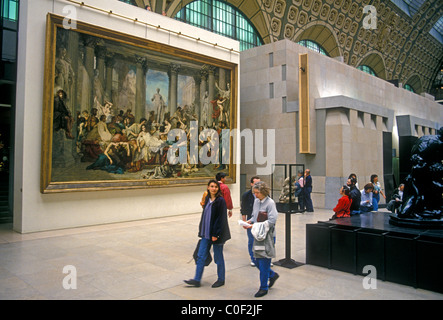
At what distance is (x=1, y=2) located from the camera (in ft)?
41.9

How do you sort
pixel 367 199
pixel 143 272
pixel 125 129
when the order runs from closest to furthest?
pixel 143 272 < pixel 367 199 < pixel 125 129

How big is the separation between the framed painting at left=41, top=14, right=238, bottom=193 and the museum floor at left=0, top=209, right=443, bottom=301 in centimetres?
Result: 203

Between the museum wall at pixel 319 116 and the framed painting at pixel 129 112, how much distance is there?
307cm

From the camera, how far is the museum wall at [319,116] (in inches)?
568

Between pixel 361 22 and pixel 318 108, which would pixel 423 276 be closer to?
pixel 318 108

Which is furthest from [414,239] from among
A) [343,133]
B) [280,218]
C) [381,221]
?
[343,133]

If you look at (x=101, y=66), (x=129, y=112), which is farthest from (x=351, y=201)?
(x=101, y=66)

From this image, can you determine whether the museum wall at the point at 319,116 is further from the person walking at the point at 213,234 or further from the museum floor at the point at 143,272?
the person walking at the point at 213,234

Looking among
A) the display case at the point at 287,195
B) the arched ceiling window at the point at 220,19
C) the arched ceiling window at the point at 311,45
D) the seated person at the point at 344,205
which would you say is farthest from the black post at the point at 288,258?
the arched ceiling window at the point at 311,45

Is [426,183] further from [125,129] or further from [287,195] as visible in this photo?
[125,129]

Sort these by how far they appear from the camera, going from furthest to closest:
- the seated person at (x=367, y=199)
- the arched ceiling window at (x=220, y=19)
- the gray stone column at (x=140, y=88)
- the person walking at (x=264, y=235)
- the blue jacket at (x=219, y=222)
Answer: the arched ceiling window at (x=220, y=19)
the gray stone column at (x=140, y=88)
the seated person at (x=367, y=199)
the blue jacket at (x=219, y=222)
the person walking at (x=264, y=235)

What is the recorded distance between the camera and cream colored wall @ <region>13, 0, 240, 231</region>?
865 cm

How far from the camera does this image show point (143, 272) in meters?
5.61

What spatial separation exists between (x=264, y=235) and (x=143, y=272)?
237cm
